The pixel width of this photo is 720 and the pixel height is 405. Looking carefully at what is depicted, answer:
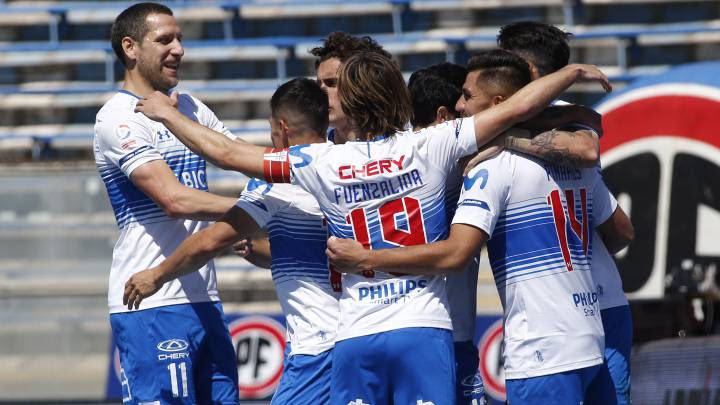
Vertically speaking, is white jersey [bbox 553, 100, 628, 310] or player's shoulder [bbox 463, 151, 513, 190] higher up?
player's shoulder [bbox 463, 151, 513, 190]

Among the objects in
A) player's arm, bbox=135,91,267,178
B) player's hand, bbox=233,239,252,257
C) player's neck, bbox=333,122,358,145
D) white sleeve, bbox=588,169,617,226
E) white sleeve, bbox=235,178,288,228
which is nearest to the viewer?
player's arm, bbox=135,91,267,178

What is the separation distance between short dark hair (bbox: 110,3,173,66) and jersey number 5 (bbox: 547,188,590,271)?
1.92m

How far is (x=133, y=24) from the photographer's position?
188 inches

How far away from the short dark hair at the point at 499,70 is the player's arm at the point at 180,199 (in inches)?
41.6

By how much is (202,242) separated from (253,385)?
14.8 ft

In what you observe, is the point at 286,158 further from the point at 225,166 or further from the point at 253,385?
the point at 253,385

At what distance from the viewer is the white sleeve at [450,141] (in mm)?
3779

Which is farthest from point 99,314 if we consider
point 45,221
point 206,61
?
point 206,61

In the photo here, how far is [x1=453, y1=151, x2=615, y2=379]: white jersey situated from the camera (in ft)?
12.4

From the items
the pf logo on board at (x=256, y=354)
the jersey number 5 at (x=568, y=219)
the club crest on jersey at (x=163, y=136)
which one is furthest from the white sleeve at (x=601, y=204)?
the pf logo on board at (x=256, y=354)

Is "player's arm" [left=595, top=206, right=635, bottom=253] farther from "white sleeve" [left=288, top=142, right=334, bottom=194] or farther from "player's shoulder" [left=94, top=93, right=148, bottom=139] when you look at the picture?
"player's shoulder" [left=94, top=93, right=148, bottom=139]

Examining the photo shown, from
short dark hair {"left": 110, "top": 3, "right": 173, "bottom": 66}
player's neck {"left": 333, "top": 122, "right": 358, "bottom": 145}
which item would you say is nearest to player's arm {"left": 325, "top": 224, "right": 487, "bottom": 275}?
player's neck {"left": 333, "top": 122, "right": 358, "bottom": 145}

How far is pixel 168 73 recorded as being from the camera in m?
4.79

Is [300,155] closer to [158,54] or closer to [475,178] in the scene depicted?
[475,178]
